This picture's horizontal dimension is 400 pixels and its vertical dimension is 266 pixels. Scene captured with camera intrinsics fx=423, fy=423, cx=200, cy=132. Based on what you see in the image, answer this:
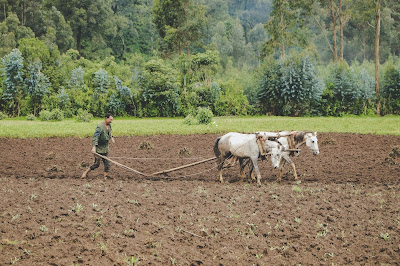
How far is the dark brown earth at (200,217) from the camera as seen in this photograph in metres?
6.71

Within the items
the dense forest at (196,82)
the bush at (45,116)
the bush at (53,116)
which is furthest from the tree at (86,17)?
the bush at (53,116)

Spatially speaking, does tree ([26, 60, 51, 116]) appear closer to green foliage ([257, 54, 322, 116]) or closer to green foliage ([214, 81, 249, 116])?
green foliage ([214, 81, 249, 116])

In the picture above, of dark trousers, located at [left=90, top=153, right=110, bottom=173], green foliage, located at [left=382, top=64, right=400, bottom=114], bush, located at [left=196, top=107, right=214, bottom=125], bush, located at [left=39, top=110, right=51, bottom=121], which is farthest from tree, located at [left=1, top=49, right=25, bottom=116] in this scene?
green foliage, located at [left=382, top=64, right=400, bottom=114]

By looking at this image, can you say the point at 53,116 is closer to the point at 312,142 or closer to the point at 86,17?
the point at 312,142

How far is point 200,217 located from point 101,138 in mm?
4390

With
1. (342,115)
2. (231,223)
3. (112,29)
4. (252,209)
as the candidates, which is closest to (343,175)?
(252,209)

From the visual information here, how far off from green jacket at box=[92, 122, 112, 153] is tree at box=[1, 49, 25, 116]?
2371 cm

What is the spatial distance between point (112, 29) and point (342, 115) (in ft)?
123

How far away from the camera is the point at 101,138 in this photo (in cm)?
1141

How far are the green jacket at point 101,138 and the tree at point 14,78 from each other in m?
23.7

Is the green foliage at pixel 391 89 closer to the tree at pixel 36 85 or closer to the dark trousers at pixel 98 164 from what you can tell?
the tree at pixel 36 85

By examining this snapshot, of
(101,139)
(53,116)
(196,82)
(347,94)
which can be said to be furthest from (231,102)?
(101,139)

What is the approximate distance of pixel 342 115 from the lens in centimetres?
3288

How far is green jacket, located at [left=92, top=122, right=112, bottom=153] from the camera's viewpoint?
1123 cm
